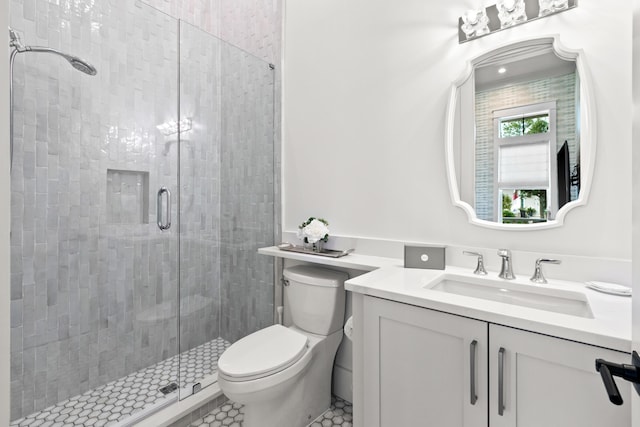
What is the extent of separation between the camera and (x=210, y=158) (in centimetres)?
221

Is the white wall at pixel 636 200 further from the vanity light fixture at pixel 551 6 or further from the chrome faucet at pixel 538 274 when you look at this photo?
the vanity light fixture at pixel 551 6

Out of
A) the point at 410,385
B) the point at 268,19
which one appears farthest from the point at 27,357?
the point at 268,19

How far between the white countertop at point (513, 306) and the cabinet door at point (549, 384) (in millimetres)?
32

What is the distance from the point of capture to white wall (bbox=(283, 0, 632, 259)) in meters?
1.12

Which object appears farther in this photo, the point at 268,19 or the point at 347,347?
the point at 268,19

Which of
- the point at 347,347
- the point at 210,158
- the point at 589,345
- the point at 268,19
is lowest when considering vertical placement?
the point at 347,347

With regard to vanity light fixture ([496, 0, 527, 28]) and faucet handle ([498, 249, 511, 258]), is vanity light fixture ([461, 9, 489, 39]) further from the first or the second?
faucet handle ([498, 249, 511, 258])

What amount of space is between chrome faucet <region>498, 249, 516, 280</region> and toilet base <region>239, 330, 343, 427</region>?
0.88 m


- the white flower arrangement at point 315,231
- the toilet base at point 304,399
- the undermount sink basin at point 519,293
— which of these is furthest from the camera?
the white flower arrangement at point 315,231

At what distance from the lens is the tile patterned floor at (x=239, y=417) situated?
1.59 m

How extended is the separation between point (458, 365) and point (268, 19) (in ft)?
7.80

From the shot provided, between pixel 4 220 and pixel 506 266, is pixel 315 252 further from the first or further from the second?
pixel 4 220

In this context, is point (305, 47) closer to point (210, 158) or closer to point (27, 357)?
point (210, 158)

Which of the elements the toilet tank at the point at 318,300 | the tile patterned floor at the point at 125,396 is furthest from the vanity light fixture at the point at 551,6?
the tile patterned floor at the point at 125,396
